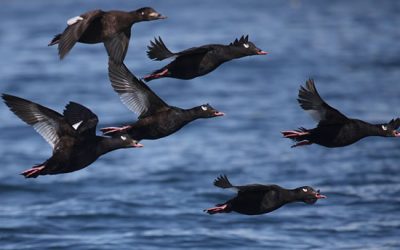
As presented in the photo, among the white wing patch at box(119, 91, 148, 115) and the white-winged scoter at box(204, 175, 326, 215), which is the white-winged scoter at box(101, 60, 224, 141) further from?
the white-winged scoter at box(204, 175, 326, 215)

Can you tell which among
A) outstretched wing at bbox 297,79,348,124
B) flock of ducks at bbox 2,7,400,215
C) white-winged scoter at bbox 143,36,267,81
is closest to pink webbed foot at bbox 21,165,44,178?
flock of ducks at bbox 2,7,400,215

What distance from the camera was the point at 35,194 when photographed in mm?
24469

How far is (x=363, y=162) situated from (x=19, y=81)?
11.8 metres

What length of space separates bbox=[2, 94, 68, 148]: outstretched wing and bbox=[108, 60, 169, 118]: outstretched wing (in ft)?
2.84

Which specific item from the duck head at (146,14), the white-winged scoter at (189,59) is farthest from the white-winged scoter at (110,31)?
the white-winged scoter at (189,59)

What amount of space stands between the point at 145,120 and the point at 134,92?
400 mm

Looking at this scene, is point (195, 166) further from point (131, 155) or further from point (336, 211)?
point (336, 211)

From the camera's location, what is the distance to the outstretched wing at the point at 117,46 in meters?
13.5

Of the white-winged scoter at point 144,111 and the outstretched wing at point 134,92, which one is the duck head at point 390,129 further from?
the outstretched wing at point 134,92

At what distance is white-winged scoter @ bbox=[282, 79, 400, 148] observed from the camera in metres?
13.5

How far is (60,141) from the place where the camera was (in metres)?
A: 13.6

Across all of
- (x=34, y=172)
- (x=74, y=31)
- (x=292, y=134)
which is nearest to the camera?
(x=74, y=31)

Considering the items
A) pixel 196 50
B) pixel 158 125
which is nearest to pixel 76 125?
pixel 158 125

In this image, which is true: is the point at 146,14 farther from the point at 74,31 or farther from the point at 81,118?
the point at 81,118
